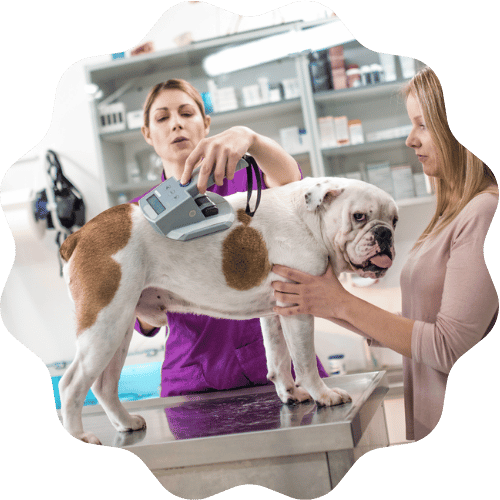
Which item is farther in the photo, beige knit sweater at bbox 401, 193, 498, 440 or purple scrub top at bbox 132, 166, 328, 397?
purple scrub top at bbox 132, 166, 328, 397

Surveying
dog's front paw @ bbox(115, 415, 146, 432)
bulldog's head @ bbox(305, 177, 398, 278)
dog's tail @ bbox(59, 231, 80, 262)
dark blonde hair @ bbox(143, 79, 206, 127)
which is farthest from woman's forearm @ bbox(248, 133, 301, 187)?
dog's front paw @ bbox(115, 415, 146, 432)

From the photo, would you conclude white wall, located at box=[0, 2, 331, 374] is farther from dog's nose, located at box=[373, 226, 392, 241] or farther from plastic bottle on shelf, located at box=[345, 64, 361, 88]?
dog's nose, located at box=[373, 226, 392, 241]

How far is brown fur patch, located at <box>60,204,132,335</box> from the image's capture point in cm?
124

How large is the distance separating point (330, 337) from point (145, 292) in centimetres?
43

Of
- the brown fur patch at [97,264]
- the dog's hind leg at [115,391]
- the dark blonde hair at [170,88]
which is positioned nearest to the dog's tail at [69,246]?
the brown fur patch at [97,264]

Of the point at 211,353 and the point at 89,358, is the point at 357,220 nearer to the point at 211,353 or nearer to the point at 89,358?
the point at 211,353

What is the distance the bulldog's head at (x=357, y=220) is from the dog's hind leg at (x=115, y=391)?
0.49 m

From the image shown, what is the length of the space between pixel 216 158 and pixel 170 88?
320mm

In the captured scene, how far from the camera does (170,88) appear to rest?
1.44 m

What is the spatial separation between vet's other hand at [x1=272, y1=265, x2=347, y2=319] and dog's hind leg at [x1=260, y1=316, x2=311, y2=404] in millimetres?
105

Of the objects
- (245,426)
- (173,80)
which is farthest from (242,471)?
(173,80)

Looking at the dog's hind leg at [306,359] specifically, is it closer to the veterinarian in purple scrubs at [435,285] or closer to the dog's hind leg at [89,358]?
the veterinarian in purple scrubs at [435,285]

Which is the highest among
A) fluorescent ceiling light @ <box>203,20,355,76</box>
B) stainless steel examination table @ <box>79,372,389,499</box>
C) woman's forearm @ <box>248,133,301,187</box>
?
fluorescent ceiling light @ <box>203,20,355,76</box>

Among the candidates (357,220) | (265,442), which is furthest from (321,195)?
(265,442)
